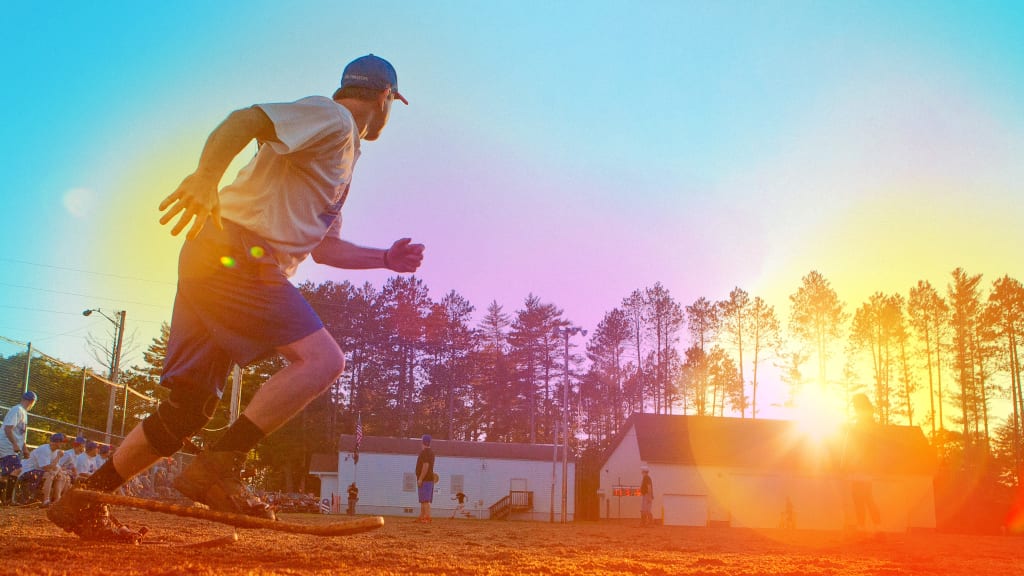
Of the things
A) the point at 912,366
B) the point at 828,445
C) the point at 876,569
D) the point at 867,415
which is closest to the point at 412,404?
the point at 828,445

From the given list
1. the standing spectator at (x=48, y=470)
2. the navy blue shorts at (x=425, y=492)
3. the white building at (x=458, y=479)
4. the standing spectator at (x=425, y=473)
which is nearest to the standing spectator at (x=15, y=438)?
the standing spectator at (x=48, y=470)

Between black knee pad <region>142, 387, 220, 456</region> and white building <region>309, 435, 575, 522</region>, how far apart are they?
41490 millimetres

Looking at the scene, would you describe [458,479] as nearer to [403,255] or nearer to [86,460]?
[86,460]

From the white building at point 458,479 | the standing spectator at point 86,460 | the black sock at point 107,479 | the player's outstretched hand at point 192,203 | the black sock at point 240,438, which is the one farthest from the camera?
the white building at point 458,479

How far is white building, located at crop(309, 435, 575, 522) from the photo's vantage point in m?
43.6

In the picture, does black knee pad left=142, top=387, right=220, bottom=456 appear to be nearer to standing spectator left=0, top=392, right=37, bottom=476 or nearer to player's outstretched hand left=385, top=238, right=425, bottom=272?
player's outstretched hand left=385, top=238, right=425, bottom=272

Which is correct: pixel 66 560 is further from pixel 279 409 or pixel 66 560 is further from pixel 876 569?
pixel 876 569

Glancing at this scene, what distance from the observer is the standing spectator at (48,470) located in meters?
12.4

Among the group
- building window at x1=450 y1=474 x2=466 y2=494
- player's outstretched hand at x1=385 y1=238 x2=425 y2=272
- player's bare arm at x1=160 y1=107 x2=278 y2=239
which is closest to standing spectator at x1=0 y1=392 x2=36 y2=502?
player's outstretched hand at x1=385 y1=238 x2=425 y2=272

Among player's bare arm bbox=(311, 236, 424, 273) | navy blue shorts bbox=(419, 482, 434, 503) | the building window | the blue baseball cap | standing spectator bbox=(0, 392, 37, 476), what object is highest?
the blue baseball cap

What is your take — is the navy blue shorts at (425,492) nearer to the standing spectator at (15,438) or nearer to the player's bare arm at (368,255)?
the standing spectator at (15,438)

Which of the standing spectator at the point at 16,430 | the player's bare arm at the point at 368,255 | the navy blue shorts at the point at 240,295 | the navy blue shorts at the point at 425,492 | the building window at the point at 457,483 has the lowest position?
the building window at the point at 457,483

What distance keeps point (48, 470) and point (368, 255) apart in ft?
39.2

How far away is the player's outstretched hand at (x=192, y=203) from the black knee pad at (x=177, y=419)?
850mm
